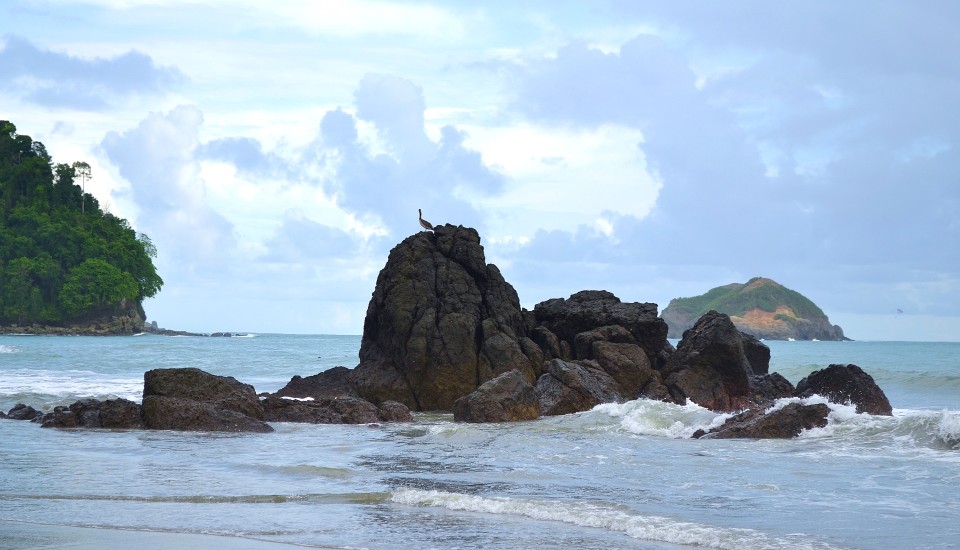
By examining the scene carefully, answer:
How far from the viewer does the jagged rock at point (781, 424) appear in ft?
59.1

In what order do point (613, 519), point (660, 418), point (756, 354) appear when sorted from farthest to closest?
1. point (756, 354)
2. point (660, 418)
3. point (613, 519)

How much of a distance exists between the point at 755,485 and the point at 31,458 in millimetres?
10750

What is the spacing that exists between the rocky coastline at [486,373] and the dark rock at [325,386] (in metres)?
0.04

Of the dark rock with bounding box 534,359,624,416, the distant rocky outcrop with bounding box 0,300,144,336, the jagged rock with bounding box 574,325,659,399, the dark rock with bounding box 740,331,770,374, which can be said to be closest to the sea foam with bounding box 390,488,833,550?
the dark rock with bounding box 534,359,624,416

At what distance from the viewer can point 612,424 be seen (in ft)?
66.2

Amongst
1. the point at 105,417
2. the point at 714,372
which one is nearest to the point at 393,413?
the point at 105,417

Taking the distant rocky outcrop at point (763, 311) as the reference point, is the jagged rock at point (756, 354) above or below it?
below

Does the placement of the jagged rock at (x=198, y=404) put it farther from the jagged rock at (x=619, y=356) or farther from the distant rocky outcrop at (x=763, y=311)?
the distant rocky outcrop at (x=763, y=311)

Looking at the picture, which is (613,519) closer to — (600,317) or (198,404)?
(198,404)

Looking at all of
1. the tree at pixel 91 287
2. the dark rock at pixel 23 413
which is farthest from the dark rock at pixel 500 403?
the tree at pixel 91 287

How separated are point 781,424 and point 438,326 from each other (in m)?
9.69

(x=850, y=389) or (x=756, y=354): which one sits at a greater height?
(x=756, y=354)

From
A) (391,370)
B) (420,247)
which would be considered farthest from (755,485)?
(420,247)

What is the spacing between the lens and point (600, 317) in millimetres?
27250
